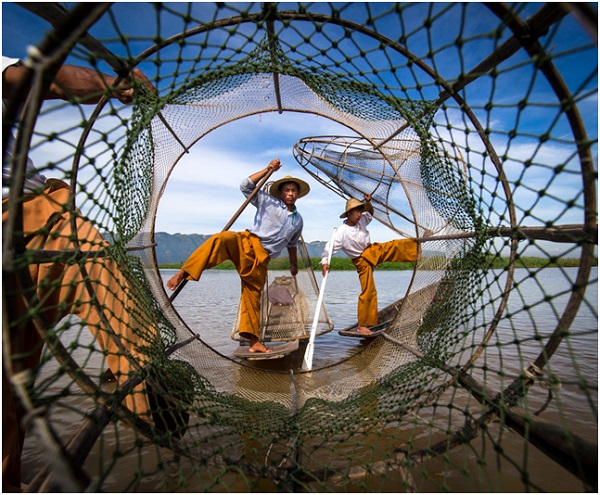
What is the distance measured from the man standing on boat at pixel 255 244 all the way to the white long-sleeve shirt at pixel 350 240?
908 mm


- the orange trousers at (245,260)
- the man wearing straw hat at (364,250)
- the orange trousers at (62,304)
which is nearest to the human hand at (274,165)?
the orange trousers at (245,260)

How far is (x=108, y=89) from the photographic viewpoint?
136 cm

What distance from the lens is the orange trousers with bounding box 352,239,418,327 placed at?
4363 millimetres

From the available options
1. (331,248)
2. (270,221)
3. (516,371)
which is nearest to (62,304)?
(270,221)

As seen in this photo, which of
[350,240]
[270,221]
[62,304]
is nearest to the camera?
[62,304]

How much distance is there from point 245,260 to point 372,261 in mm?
1872

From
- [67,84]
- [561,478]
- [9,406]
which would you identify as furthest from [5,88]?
[561,478]

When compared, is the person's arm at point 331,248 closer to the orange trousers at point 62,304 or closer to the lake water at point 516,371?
the lake water at point 516,371

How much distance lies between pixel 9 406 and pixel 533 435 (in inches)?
84.1

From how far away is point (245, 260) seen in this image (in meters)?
3.59

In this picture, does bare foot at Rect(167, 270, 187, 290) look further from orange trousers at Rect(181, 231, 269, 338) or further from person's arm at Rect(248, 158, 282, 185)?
person's arm at Rect(248, 158, 282, 185)

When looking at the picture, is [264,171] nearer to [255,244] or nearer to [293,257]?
[255,244]

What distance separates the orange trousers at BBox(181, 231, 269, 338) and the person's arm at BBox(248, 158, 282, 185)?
57 cm

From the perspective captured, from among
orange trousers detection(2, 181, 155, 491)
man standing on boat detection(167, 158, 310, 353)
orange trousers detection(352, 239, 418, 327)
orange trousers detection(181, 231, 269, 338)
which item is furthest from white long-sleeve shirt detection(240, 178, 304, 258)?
orange trousers detection(2, 181, 155, 491)
